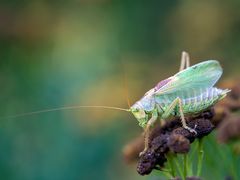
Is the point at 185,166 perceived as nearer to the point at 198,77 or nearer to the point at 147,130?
the point at 147,130

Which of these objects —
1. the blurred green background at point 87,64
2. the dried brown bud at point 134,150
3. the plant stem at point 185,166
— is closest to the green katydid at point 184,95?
the dried brown bud at point 134,150

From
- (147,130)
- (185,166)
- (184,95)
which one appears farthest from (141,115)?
(185,166)

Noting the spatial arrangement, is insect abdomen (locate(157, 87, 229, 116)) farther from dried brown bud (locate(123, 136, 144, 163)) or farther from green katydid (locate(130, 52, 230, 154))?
dried brown bud (locate(123, 136, 144, 163))

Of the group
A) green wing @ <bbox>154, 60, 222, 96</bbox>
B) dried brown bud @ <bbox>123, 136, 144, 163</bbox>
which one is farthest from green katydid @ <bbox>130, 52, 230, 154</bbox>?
dried brown bud @ <bbox>123, 136, 144, 163</bbox>

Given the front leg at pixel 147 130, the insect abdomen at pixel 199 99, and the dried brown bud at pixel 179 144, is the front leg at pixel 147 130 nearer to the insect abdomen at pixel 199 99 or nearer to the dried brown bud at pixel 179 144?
the insect abdomen at pixel 199 99

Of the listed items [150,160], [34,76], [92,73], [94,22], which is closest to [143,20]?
[94,22]

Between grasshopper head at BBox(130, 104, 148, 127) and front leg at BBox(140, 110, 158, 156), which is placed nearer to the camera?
front leg at BBox(140, 110, 158, 156)

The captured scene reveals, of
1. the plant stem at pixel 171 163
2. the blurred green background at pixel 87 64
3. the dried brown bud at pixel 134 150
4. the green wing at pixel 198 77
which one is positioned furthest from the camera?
the blurred green background at pixel 87 64
